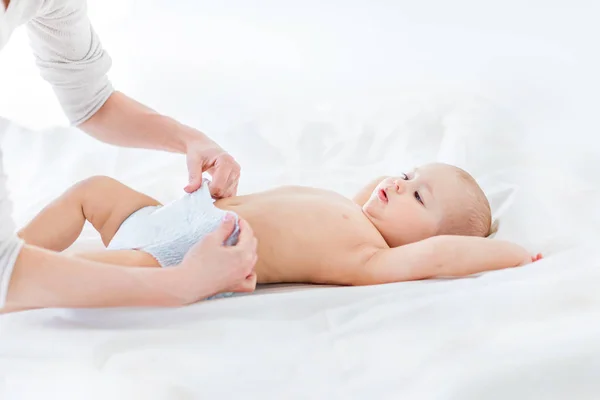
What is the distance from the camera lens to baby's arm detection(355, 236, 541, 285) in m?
1.24

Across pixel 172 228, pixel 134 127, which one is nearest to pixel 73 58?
pixel 134 127

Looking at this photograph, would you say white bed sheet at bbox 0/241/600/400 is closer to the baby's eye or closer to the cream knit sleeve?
the baby's eye

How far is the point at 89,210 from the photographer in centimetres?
143

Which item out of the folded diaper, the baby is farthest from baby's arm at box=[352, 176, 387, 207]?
the folded diaper

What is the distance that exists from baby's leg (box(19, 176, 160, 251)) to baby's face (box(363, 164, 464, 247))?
1.44ft

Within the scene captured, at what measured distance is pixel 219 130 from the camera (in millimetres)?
2129

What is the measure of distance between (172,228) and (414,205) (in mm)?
469

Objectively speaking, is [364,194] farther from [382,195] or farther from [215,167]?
[215,167]

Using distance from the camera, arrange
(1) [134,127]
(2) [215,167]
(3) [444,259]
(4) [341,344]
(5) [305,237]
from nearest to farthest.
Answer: (4) [341,344] < (3) [444,259] < (5) [305,237] < (2) [215,167] < (1) [134,127]

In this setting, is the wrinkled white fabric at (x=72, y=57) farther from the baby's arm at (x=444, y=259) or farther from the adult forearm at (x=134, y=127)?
the baby's arm at (x=444, y=259)

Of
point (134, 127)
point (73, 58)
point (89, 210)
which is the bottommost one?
point (89, 210)

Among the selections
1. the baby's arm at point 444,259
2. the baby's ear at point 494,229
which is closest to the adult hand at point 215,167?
the baby's arm at point 444,259

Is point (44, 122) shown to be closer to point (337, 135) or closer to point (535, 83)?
point (337, 135)

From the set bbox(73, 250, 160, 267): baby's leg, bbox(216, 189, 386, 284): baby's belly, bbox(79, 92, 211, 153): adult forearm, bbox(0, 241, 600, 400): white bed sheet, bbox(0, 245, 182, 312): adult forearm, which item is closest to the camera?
bbox(0, 241, 600, 400): white bed sheet
